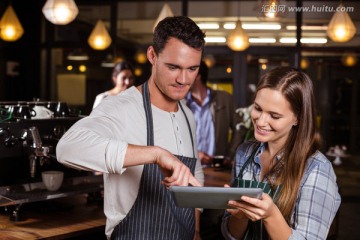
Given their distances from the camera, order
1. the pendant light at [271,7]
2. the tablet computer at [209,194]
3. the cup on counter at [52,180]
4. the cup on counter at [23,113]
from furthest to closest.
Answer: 1. the pendant light at [271,7]
2. the cup on counter at [23,113]
3. the cup on counter at [52,180]
4. the tablet computer at [209,194]

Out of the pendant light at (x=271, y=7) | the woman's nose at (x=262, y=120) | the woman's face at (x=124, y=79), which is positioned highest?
the pendant light at (x=271, y=7)

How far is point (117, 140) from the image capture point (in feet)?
5.59

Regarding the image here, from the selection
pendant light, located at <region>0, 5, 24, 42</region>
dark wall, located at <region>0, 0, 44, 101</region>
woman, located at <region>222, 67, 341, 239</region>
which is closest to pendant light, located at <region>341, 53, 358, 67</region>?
pendant light, located at <region>0, 5, 24, 42</region>

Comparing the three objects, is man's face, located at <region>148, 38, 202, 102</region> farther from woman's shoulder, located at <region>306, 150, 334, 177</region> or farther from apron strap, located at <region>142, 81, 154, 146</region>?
woman's shoulder, located at <region>306, 150, 334, 177</region>

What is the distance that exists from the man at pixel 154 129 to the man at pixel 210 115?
→ 8.74ft

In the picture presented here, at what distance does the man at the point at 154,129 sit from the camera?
6.40 ft

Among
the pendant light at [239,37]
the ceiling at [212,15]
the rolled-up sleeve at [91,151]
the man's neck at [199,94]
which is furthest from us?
the ceiling at [212,15]

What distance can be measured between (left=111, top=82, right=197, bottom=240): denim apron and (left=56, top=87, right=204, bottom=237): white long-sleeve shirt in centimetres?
2

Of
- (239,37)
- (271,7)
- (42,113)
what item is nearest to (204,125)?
(271,7)

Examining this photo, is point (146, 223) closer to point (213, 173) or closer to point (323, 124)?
point (213, 173)

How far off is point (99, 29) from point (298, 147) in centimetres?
527

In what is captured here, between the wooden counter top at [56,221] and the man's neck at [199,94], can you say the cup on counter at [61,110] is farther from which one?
the man's neck at [199,94]

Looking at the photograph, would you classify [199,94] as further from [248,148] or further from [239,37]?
[248,148]

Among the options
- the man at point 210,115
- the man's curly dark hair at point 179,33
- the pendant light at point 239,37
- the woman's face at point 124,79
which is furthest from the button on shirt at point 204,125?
the man's curly dark hair at point 179,33
